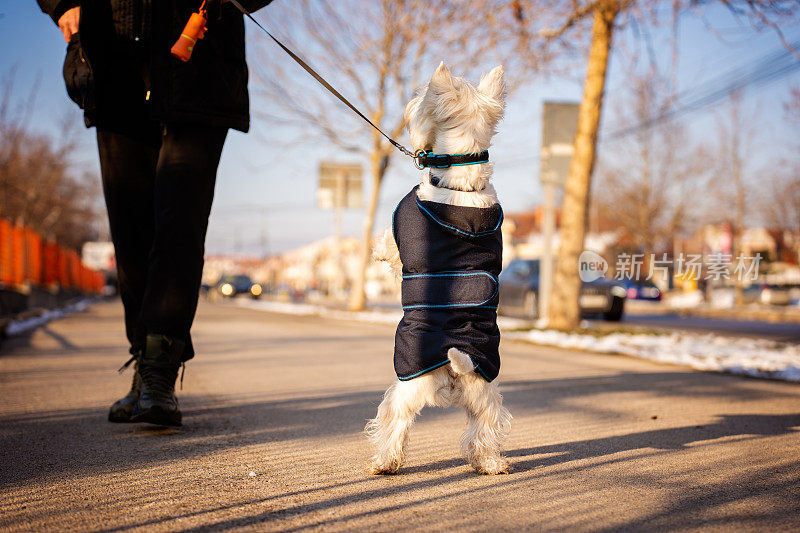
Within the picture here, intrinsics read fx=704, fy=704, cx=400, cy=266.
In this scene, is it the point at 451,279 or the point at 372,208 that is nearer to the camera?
the point at 451,279

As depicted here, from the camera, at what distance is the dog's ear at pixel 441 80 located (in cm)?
253

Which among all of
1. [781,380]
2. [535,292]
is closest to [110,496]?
[781,380]

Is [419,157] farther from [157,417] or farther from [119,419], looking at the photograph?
[119,419]

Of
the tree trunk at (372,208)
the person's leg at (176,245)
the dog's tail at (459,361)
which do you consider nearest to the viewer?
the dog's tail at (459,361)

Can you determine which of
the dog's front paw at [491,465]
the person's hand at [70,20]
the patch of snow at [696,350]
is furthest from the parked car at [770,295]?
the person's hand at [70,20]

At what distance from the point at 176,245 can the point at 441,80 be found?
58.8 inches

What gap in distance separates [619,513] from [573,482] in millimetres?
370

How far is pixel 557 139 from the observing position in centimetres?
1182

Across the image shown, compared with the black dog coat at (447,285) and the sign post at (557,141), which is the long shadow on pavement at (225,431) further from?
the sign post at (557,141)

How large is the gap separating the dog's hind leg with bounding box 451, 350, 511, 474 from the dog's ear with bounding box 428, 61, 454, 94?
3.44ft

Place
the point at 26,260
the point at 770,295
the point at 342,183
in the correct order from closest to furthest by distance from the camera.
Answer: the point at 26,260 → the point at 342,183 → the point at 770,295

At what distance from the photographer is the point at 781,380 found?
611cm

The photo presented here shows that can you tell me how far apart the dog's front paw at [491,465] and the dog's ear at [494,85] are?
53.2 inches

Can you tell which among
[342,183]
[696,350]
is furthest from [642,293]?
[696,350]
